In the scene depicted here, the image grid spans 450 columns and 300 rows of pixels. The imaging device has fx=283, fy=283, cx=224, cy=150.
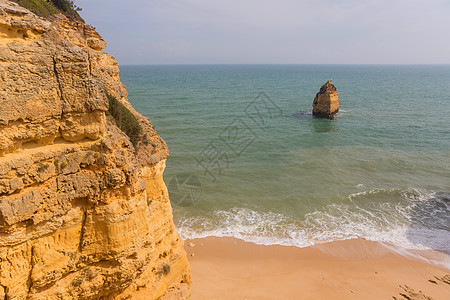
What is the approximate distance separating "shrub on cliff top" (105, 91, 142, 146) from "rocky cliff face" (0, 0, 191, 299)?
50.6 inches

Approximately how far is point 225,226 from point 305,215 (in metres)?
5.20

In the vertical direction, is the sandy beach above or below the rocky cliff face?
below

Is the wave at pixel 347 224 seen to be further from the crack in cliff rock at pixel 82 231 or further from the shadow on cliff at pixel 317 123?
the shadow on cliff at pixel 317 123

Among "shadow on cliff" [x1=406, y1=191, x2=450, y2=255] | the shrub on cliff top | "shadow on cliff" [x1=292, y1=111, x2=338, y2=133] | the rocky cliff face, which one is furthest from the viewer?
"shadow on cliff" [x1=292, y1=111, x2=338, y2=133]

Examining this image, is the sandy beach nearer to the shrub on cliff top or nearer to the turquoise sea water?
the turquoise sea water

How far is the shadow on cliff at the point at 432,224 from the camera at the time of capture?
15.7m

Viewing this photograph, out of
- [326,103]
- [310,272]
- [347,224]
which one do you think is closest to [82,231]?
[310,272]

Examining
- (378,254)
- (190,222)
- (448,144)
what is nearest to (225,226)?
(190,222)

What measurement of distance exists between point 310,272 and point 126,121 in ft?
35.5

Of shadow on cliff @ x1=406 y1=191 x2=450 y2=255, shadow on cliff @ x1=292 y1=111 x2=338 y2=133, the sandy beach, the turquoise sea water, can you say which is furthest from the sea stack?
the sandy beach

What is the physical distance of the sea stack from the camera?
42.8 meters

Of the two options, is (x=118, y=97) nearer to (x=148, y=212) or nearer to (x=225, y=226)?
(x=148, y=212)

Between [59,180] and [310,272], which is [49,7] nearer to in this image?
[59,180]

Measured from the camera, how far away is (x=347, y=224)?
17.0 meters
